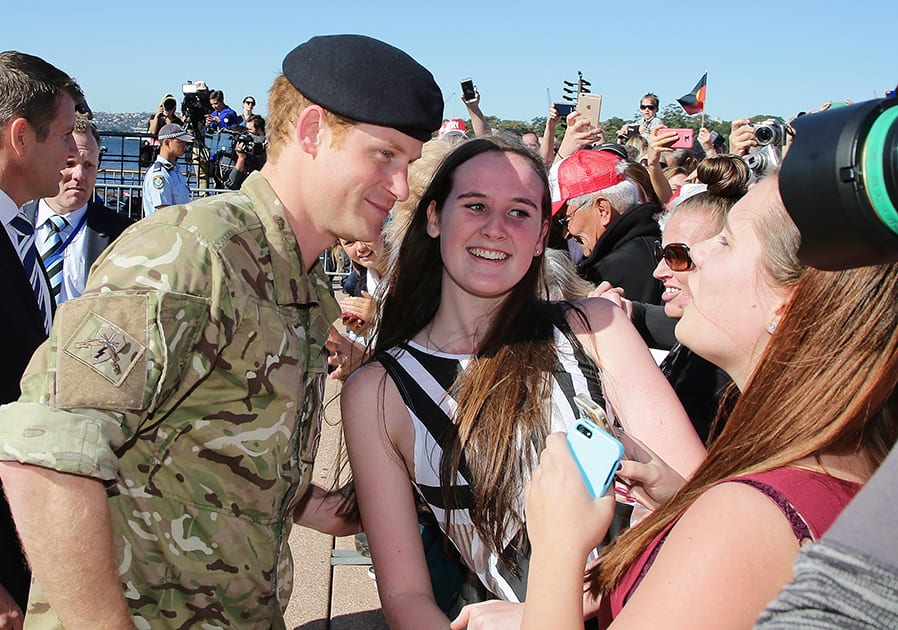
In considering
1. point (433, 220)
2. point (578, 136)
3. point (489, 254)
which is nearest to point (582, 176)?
point (578, 136)

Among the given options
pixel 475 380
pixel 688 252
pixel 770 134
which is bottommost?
pixel 475 380

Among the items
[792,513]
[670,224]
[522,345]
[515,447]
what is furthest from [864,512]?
[670,224]

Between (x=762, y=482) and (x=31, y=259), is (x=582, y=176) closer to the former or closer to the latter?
(x=31, y=259)

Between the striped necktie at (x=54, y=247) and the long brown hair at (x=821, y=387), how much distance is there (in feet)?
14.9

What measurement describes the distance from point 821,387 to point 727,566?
0.39 m

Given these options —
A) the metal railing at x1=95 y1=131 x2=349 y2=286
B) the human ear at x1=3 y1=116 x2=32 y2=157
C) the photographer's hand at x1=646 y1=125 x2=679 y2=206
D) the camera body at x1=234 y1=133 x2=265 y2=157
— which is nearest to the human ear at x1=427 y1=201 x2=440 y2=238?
the human ear at x1=3 y1=116 x2=32 y2=157

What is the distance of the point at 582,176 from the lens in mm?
5297

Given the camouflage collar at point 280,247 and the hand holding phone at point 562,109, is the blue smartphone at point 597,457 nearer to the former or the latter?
the camouflage collar at point 280,247

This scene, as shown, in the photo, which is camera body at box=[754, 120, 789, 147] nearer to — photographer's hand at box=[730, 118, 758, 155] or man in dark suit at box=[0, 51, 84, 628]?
photographer's hand at box=[730, 118, 758, 155]

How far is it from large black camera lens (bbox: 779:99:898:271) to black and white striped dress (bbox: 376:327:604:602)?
1.49 metres

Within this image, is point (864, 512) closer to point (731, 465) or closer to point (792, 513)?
point (792, 513)

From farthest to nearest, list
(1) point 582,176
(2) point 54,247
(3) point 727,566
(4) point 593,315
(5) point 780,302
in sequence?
(1) point 582,176, (2) point 54,247, (4) point 593,315, (5) point 780,302, (3) point 727,566

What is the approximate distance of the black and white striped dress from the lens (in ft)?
7.46

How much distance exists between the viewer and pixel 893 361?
4.29 ft
